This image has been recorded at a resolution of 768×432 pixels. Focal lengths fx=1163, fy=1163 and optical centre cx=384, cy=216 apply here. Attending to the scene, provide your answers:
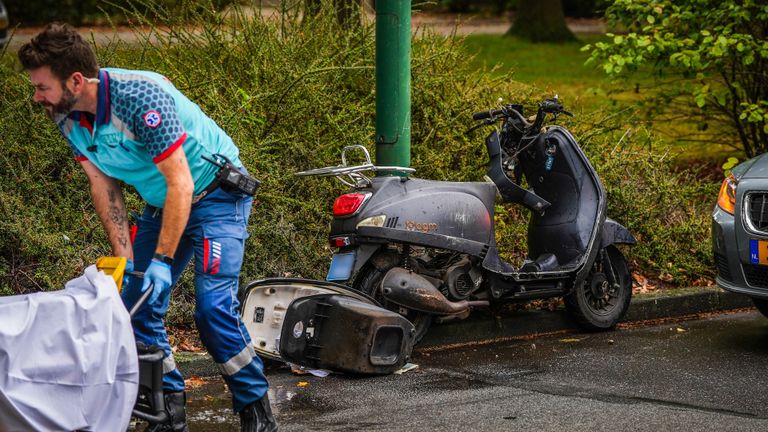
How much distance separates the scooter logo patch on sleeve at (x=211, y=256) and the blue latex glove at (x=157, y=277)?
288 millimetres

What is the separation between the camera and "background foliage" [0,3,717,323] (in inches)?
280

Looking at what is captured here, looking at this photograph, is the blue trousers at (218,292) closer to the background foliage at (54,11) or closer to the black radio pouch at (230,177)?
the black radio pouch at (230,177)

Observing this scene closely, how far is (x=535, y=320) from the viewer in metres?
7.51

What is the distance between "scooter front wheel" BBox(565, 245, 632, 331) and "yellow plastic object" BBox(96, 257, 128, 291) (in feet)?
12.2

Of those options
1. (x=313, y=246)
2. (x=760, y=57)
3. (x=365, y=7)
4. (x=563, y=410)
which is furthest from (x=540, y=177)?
(x=760, y=57)

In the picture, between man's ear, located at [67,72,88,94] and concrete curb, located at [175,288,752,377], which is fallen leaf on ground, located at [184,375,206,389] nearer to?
concrete curb, located at [175,288,752,377]

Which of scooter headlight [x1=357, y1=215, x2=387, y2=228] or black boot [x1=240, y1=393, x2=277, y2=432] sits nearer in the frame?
black boot [x1=240, y1=393, x2=277, y2=432]

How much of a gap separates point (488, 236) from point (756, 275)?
1.69m

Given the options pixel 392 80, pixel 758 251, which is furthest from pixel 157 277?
pixel 758 251

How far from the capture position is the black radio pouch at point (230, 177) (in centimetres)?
480

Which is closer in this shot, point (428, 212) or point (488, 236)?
point (428, 212)

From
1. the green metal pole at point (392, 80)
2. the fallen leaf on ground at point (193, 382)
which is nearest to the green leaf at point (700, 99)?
the green metal pole at point (392, 80)

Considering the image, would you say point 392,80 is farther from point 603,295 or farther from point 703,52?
point 703,52

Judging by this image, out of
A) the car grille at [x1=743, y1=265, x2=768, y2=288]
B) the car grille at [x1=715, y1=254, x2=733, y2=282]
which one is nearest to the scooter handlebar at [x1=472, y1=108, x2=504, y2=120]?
the car grille at [x1=715, y1=254, x2=733, y2=282]
